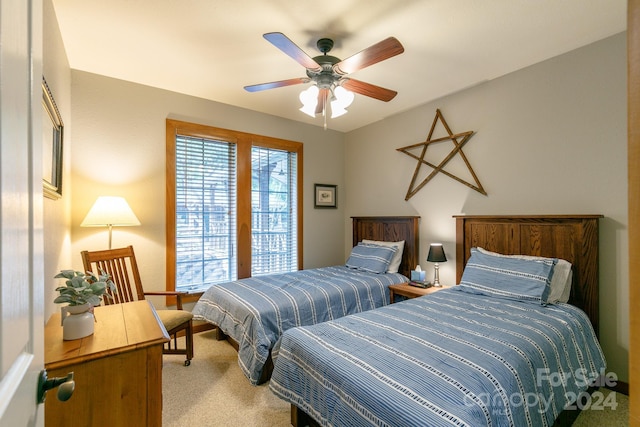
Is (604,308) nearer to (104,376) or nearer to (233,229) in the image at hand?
(104,376)

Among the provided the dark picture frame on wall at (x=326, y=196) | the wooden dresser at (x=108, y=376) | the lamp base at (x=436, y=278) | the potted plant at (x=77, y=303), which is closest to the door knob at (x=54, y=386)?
the wooden dresser at (x=108, y=376)

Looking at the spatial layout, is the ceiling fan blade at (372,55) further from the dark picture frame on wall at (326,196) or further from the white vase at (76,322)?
the dark picture frame on wall at (326,196)

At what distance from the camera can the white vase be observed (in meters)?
1.35

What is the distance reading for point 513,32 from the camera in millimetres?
2197

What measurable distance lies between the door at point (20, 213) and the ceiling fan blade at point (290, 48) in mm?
1172

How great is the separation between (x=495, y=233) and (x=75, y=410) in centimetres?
327

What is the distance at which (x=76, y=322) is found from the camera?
1.36 meters

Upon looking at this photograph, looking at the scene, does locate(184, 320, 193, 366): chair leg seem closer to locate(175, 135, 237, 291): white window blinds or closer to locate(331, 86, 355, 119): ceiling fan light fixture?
locate(175, 135, 237, 291): white window blinds

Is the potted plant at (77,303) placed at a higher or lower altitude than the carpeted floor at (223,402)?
higher

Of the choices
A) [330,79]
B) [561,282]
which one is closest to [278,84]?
[330,79]

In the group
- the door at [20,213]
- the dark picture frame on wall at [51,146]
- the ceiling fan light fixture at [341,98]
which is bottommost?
the door at [20,213]

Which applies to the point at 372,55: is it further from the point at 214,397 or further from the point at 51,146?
the point at 214,397

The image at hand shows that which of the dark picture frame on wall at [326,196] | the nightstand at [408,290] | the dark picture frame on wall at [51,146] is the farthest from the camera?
the dark picture frame on wall at [326,196]

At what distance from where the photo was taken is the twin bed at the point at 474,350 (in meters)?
1.23
